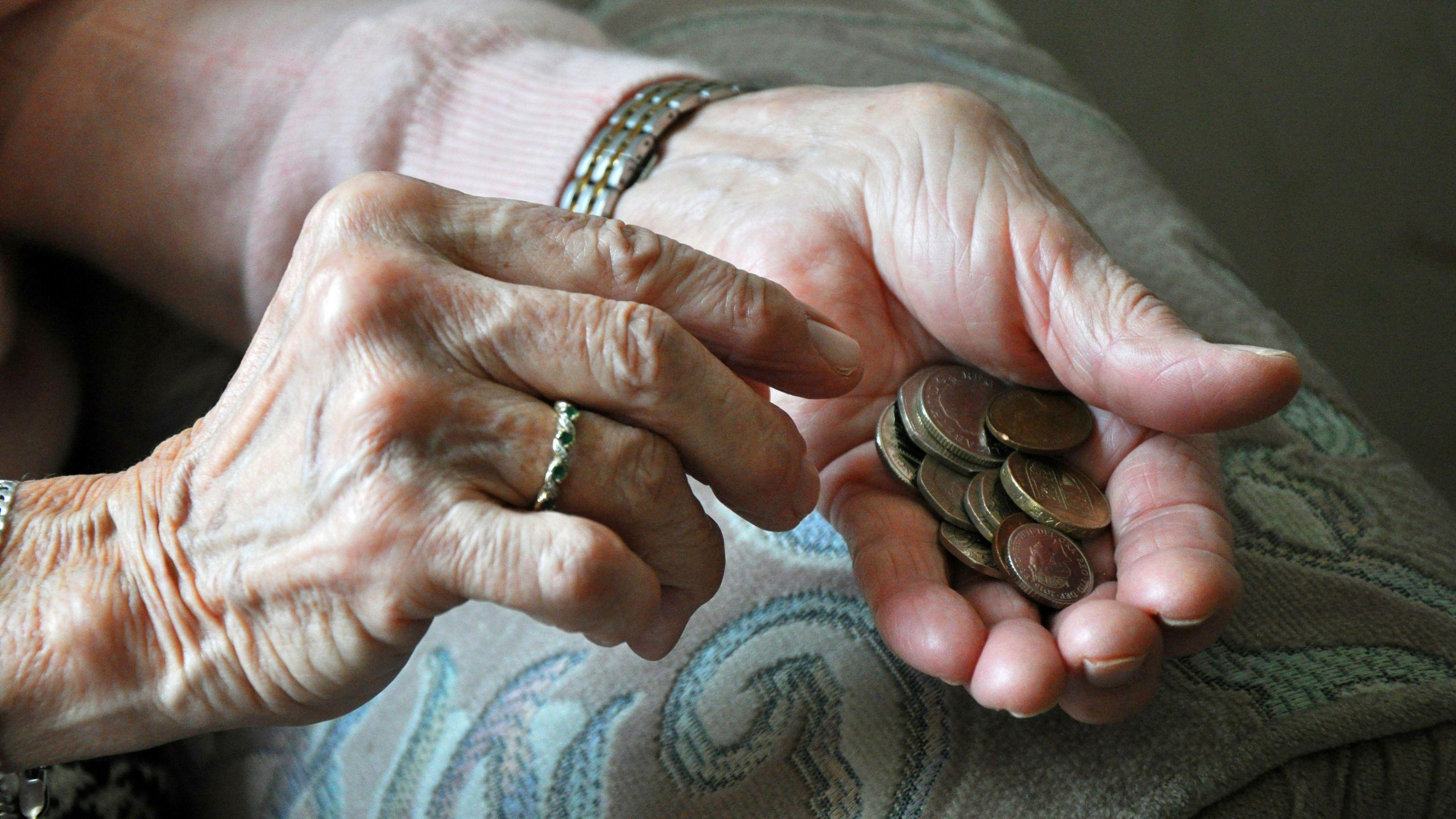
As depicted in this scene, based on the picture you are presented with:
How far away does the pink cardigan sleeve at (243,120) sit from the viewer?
3.85 ft

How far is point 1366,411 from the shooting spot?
2.23m

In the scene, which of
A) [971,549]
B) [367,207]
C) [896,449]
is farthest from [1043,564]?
[367,207]

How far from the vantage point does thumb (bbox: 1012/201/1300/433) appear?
74 cm

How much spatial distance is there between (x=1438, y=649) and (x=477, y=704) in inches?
31.3

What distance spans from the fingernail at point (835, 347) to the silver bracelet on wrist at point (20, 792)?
25.1 inches

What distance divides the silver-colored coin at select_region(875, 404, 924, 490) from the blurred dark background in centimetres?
184

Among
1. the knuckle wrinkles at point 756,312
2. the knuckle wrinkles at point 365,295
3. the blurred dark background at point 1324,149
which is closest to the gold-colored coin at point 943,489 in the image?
the knuckle wrinkles at point 756,312

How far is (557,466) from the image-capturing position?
2.08 ft

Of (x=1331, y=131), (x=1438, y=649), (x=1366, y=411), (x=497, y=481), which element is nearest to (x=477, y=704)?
(x=497, y=481)

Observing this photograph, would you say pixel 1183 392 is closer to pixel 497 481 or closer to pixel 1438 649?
pixel 1438 649

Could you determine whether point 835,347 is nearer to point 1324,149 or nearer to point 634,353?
point 634,353

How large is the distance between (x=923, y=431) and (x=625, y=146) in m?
0.51

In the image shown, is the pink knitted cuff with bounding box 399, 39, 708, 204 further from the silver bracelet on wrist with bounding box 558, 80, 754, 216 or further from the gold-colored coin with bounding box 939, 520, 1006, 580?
the gold-colored coin with bounding box 939, 520, 1006, 580

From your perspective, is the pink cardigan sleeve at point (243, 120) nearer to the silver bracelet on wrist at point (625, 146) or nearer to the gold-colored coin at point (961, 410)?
the silver bracelet on wrist at point (625, 146)
